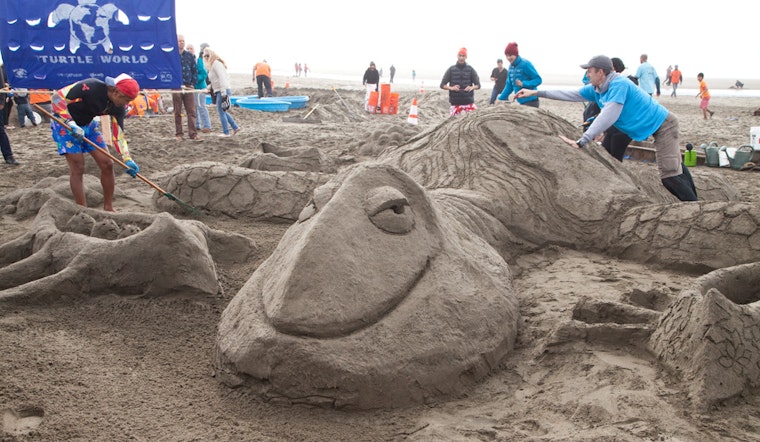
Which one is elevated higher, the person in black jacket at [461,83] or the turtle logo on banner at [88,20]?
the turtle logo on banner at [88,20]

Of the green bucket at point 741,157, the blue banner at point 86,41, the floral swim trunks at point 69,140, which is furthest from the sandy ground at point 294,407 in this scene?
the blue banner at point 86,41

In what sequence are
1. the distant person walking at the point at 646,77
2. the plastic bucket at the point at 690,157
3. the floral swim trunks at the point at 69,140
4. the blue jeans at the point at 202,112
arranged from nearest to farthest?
the floral swim trunks at the point at 69,140 < the plastic bucket at the point at 690,157 < the blue jeans at the point at 202,112 < the distant person walking at the point at 646,77

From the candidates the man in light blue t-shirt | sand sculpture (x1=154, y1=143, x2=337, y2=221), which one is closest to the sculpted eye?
the man in light blue t-shirt

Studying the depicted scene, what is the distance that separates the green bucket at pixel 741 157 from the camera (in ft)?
26.0

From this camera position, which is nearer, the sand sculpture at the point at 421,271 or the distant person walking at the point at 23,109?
the sand sculpture at the point at 421,271

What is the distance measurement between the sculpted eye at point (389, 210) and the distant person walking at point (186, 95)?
6.79 meters

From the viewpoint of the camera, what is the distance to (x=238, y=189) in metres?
5.32

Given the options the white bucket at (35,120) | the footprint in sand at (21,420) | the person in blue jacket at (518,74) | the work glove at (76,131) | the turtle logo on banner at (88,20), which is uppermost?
the turtle logo on banner at (88,20)

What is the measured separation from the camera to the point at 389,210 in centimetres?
266

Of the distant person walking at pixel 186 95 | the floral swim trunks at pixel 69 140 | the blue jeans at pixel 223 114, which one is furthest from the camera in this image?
the blue jeans at pixel 223 114

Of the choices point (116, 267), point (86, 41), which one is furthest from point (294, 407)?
point (86, 41)

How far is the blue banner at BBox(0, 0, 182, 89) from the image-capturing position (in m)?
7.77

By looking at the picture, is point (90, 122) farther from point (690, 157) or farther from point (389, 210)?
point (690, 157)

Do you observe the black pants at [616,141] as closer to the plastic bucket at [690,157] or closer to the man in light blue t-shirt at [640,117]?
the man in light blue t-shirt at [640,117]
